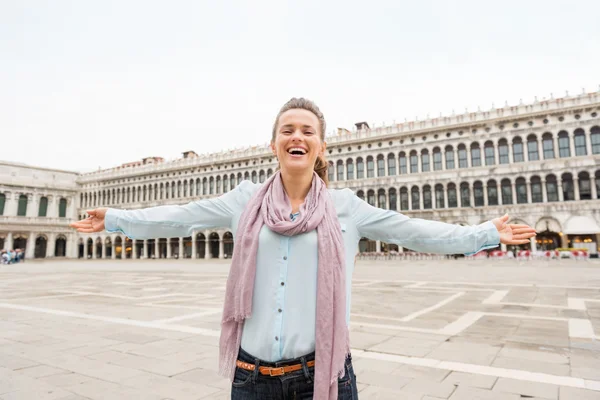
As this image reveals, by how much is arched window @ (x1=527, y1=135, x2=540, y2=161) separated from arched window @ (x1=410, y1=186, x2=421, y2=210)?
11.2m

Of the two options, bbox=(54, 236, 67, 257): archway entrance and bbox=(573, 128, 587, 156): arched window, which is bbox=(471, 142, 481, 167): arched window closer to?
bbox=(573, 128, 587, 156): arched window

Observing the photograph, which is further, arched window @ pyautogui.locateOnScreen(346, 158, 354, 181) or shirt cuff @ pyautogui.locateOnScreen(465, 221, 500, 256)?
arched window @ pyautogui.locateOnScreen(346, 158, 354, 181)

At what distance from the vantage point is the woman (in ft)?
5.34

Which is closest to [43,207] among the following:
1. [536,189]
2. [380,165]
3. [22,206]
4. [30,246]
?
[22,206]

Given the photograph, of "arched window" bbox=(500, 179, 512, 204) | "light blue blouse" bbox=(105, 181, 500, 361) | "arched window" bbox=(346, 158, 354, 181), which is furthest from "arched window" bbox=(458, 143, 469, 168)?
"light blue blouse" bbox=(105, 181, 500, 361)

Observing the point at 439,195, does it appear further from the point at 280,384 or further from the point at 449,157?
the point at 280,384

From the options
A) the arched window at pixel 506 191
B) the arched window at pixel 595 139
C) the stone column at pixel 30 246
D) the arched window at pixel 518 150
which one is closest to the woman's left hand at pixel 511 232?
the arched window at pixel 506 191

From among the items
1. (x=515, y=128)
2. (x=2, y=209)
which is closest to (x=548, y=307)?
(x=515, y=128)

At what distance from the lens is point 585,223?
34.1 meters

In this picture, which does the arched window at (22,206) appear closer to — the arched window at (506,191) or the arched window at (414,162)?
the arched window at (414,162)

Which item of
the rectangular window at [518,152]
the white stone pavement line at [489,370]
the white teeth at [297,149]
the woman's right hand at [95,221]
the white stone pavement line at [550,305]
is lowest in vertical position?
the white stone pavement line at [489,370]

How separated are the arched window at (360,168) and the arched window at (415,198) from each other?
6.23 m

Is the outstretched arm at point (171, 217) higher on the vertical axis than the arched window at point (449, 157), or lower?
lower

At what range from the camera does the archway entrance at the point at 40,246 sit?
59438mm
